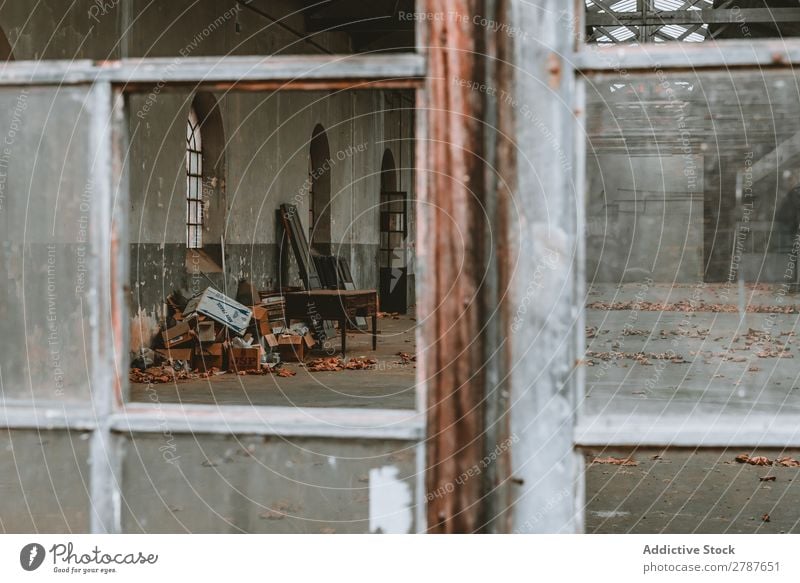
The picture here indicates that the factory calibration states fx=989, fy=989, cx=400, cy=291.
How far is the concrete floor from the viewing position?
6.25ft

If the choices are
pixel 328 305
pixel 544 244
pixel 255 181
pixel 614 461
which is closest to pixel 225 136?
pixel 255 181

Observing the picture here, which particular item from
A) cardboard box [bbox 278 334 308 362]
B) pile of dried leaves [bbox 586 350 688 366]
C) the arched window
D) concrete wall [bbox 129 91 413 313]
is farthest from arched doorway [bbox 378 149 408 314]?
cardboard box [bbox 278 334 308 362]

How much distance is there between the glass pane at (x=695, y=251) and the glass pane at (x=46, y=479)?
3.11 feet

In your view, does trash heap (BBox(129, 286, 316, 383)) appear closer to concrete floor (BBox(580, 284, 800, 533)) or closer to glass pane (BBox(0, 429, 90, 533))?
concrete floor (BBox(580, 284, 800, 533))

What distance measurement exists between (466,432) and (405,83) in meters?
0.60

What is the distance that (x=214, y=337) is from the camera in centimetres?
796

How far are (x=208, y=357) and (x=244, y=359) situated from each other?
313 mm

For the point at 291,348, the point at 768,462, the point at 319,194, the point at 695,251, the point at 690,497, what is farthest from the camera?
the point at 695,251

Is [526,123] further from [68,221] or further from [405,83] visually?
[68,221]

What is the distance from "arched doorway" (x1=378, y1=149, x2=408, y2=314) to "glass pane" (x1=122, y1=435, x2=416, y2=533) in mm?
13711

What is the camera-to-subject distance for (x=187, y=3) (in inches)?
370

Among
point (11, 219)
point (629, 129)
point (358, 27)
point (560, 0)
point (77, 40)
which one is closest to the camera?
point (560, 0)

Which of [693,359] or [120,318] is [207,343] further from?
[120,318]

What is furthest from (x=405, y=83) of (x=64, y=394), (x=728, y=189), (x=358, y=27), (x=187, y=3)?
(x=728, y=189)
